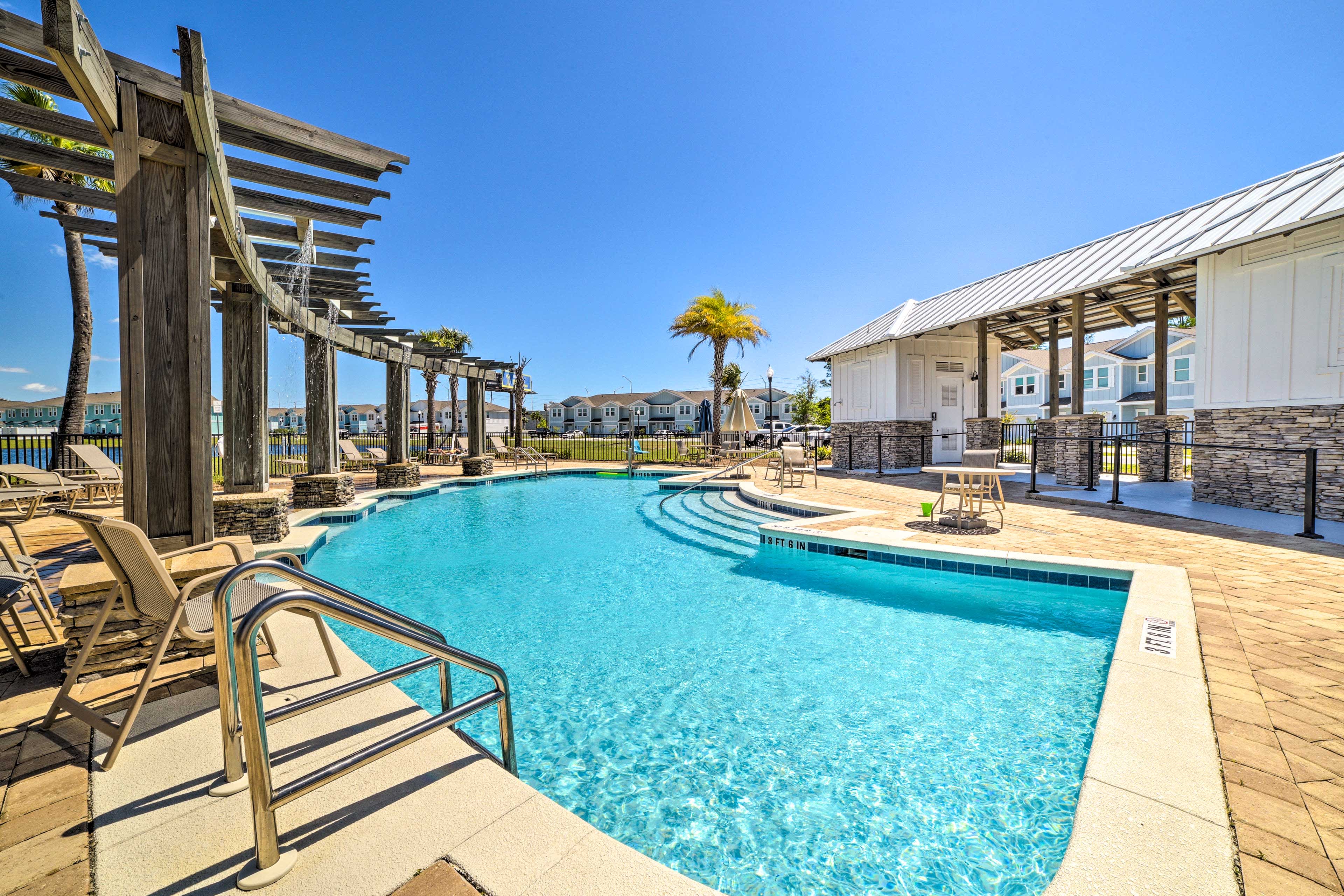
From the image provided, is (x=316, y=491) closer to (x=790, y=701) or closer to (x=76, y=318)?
(x=76, y=318)

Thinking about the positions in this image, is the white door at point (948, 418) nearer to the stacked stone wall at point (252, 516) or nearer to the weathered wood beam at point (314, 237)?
the weathered wood beam at point (314, 237)

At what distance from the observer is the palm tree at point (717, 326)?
23281 millimetres

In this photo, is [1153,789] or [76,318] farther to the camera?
[76,318]

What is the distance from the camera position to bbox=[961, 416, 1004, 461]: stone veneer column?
1330cm

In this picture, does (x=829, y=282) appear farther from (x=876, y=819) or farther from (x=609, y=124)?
(x=876, y=819)

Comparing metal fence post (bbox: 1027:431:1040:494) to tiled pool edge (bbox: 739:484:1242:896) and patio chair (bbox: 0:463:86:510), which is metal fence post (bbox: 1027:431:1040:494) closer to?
tiled pool edge (bbox: 739:484:1242:896)

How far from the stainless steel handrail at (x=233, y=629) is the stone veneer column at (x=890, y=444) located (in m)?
14.5

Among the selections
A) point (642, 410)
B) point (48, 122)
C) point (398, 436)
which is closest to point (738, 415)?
point (398, 436)

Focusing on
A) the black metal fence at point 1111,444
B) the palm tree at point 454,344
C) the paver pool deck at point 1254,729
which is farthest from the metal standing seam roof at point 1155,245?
the palm tree at point 454,344

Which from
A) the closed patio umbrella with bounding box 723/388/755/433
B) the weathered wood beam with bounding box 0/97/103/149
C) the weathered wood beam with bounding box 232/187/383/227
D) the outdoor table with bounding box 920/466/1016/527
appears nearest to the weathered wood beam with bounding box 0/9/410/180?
the weathered wood beam with bounding box 0/97/103/149

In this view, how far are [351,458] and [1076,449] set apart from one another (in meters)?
20.2

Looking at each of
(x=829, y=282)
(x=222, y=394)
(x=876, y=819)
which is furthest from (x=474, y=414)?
(x=829, y=282)

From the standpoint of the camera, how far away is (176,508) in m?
3.60

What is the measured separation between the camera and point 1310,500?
5.96m
